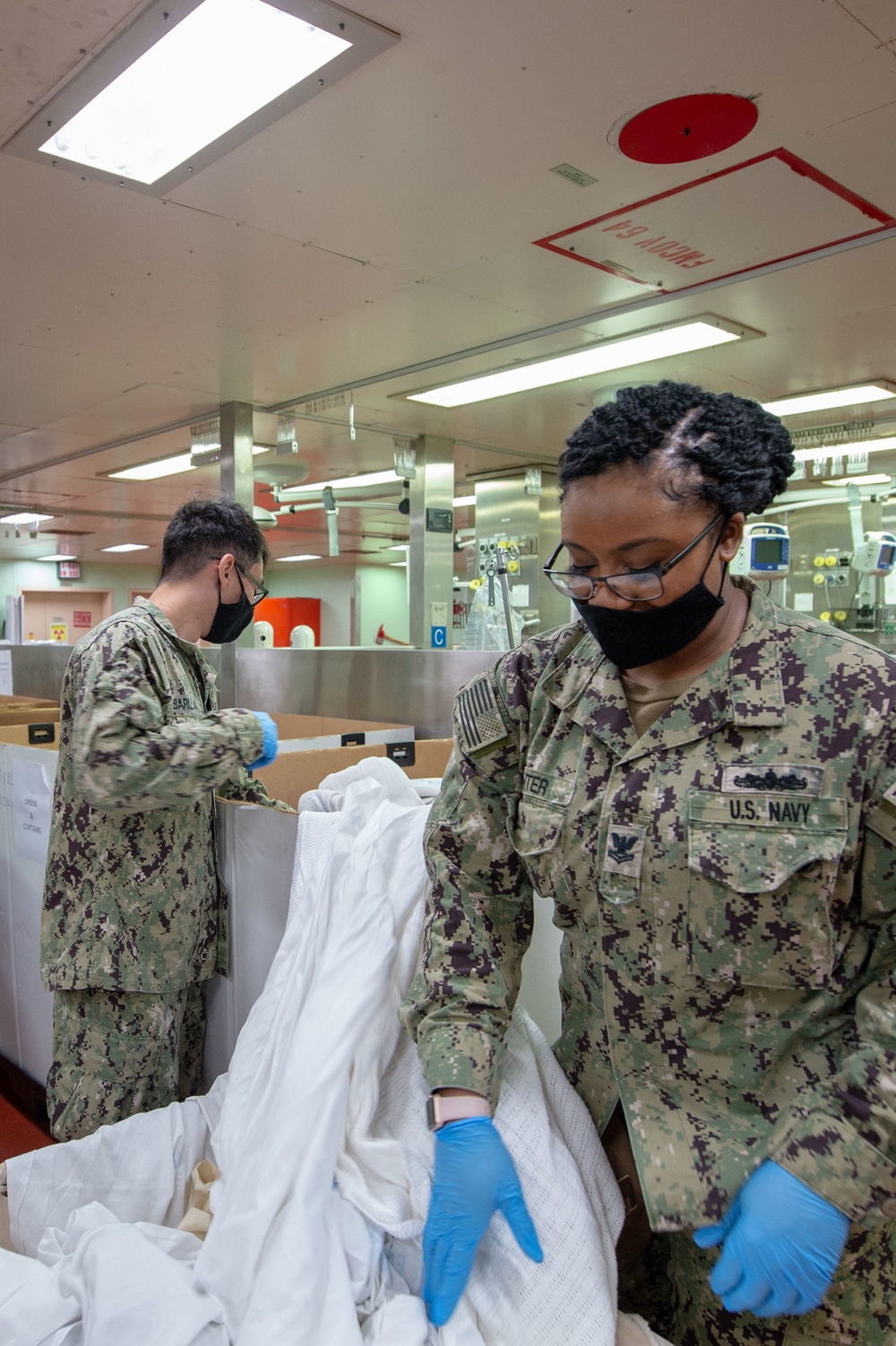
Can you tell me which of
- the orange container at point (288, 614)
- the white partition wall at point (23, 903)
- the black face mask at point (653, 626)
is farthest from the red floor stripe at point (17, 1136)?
the orange container at point (288, 614)

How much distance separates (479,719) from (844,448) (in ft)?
17.1

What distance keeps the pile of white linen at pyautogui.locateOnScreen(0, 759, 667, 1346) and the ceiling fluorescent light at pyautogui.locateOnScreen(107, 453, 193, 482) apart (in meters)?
5.19

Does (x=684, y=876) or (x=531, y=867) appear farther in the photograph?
(x=531, y=867)

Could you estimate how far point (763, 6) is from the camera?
1.61 metres

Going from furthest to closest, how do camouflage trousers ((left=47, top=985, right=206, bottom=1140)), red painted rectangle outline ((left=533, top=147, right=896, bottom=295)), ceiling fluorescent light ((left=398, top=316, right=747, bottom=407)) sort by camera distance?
ceiling fluorescent light ((left=398, top=316, right=747, bottom=407)), red painted rectangle outline ((left=533, top=147, right=896, bottom=295)), camouflage trousers ((left=47, top=985, right=206, bottom=1140))

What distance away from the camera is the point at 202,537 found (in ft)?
7.29

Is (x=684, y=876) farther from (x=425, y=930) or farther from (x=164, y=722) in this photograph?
(x=164, y=722)

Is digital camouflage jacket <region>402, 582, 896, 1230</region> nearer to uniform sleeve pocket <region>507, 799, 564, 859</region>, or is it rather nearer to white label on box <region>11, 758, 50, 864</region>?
uniform sleeve pocket <region>507, 799, 564, 859</region>

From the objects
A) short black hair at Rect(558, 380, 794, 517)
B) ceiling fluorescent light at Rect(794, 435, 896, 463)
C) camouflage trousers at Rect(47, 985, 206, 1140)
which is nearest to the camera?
short black hair at Rect(558, 380, 794, 517)

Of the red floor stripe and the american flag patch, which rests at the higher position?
the american flag patch

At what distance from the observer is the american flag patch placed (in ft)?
4.10

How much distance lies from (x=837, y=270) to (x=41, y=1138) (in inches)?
139

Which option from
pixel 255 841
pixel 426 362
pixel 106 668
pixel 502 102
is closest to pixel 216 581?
pixel 106 668

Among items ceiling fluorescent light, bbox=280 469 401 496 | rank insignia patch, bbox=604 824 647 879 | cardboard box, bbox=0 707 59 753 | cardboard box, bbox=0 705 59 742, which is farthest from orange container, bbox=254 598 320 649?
rank insignia patch, bbox=604 824 647 879
